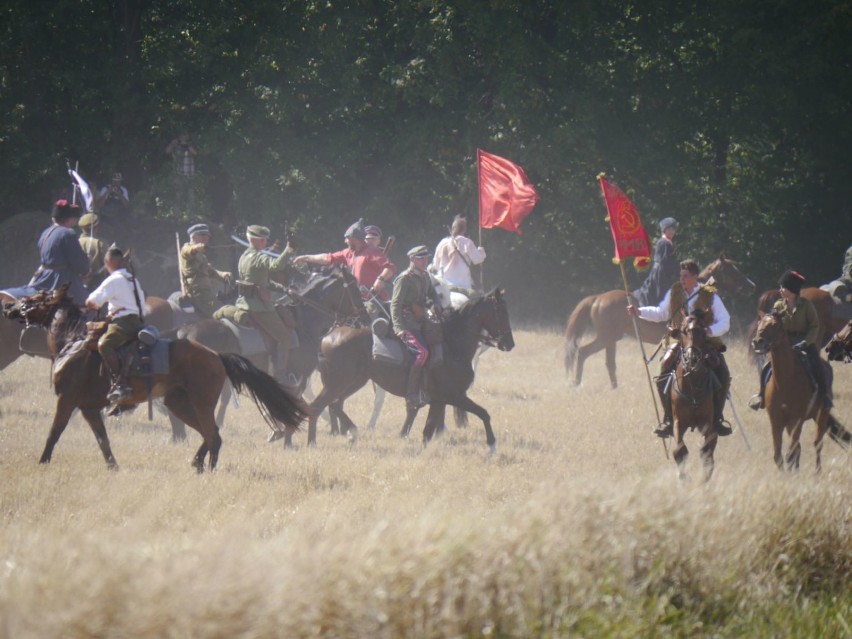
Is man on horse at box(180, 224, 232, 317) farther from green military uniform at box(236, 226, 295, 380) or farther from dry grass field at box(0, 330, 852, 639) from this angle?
dry grass field at box(0, 330, 852, 639)

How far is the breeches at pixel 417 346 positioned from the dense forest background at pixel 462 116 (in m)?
14.0

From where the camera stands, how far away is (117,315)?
11.8m

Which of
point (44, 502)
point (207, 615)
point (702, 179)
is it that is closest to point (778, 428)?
point (44, 502)

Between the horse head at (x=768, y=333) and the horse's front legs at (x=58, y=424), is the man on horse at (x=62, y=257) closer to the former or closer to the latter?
the horse's front legs at (x=58, y=424)

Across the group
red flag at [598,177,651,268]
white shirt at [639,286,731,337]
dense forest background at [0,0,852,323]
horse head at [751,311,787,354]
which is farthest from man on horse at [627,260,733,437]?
dense forest background at [0,0,852,323]

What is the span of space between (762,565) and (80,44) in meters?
25.0

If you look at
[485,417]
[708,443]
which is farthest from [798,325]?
[485,417]

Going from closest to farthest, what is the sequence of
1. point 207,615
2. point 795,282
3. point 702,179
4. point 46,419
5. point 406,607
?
point 207,615
point 406,607
point 795,282
point 46,419
point 702,179

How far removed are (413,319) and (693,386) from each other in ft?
12.2

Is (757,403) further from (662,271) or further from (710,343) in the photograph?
(662,271)

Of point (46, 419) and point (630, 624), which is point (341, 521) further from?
point (46, 419)

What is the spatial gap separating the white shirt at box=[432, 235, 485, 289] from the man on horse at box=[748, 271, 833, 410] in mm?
6349

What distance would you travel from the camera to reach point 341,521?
24.6ft

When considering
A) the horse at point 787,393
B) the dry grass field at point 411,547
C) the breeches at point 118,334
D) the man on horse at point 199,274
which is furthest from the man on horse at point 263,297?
the horse at point 787,393
